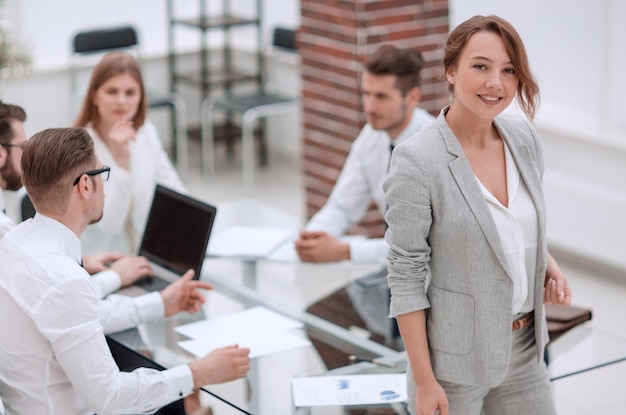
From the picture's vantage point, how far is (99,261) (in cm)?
317

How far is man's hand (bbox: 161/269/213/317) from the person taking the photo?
2826mm

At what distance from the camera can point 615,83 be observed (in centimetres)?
505

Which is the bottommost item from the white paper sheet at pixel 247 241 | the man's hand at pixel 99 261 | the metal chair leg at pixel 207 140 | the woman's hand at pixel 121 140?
the metal chair leg at pixel 207 140

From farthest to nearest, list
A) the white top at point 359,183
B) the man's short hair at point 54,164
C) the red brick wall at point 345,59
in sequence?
the red brick wall at point 345,59, the white top at point 359,183, the man's short hair at point 54,164

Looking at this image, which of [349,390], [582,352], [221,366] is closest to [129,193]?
[221,366]

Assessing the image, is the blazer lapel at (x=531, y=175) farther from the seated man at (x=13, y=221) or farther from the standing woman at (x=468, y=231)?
the seated man at (x=13, y=221)

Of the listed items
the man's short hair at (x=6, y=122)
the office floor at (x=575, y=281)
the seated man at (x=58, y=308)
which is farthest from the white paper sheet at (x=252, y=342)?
the office floor at (x=575, y=281)

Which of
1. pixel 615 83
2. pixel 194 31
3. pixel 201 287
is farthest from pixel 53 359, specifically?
pixel 194 31

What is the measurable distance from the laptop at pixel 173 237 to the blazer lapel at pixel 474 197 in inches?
42.9

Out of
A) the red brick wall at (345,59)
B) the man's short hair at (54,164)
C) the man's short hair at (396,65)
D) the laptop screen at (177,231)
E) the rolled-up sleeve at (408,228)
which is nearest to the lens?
the rolled-up sleeve at (408,228)

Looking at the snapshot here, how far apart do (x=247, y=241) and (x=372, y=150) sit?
587mm

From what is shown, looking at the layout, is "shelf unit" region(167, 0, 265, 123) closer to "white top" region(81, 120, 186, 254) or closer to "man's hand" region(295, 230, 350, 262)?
"white top" region(81, 120, 186, 254)

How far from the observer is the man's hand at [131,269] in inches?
120

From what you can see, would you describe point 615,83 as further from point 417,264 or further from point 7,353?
point 7,353
